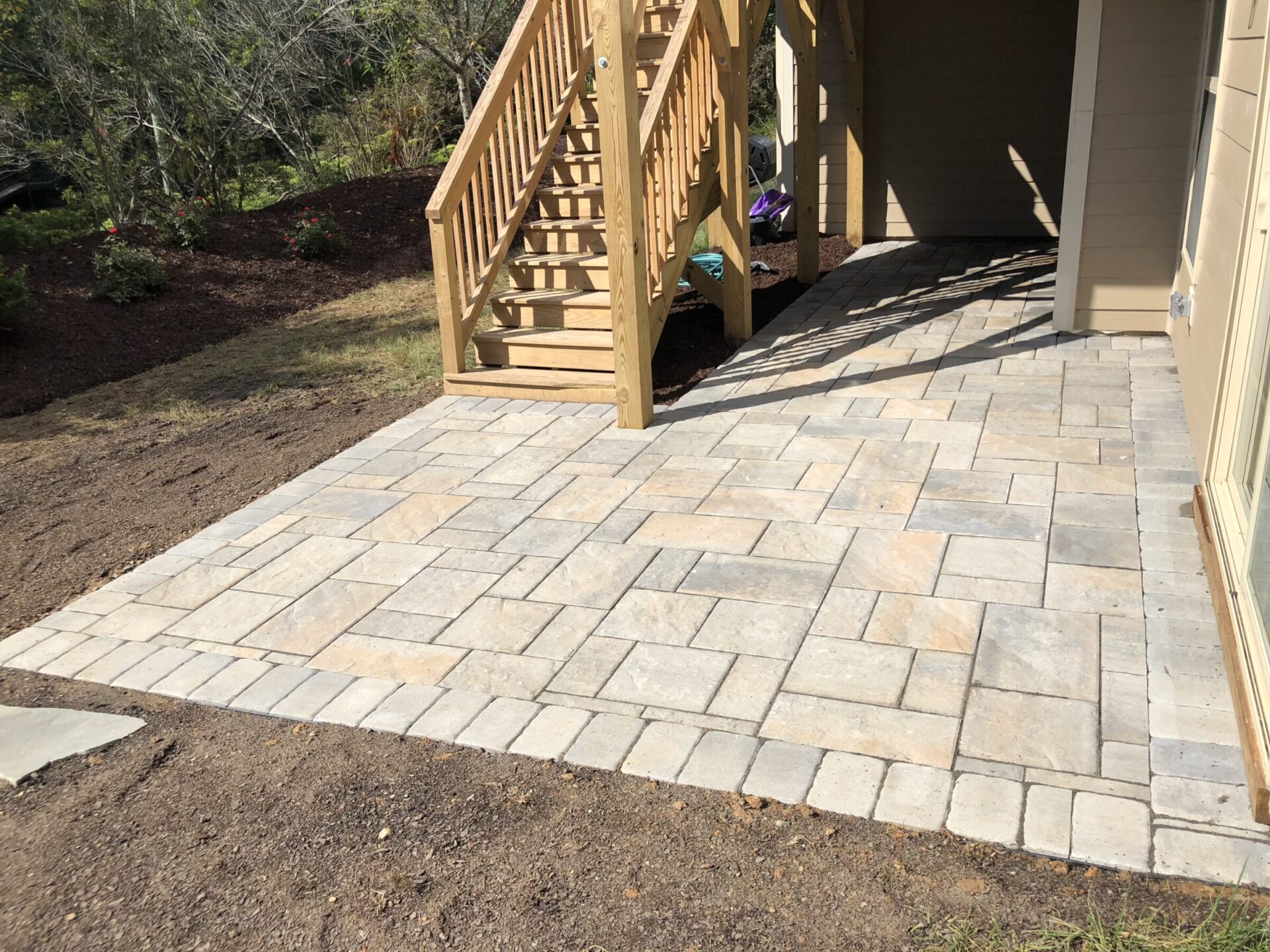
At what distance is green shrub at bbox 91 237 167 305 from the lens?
26.6 feet

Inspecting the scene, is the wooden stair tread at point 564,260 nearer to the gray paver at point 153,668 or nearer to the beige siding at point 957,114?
the gray paver at point 153,668

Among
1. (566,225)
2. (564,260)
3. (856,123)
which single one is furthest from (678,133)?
(856,123)

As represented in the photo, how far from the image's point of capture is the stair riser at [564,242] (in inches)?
262

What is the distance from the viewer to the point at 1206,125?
5.35 m

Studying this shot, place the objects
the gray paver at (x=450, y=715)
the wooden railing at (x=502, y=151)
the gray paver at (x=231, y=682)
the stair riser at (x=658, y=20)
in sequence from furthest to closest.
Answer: the stair riser at (x=658, y=20) < the wooden railing at (x=502, y=151) < the gray paver at (x=231, y=682) < the gray paver at (x=450, y=715)

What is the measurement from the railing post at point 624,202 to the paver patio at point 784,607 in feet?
0.94

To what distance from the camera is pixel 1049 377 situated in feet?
18.6

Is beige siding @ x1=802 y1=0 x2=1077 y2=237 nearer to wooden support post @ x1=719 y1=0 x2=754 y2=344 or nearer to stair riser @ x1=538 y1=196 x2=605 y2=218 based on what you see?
wooden support post @ x1=719 y1=0 x2=754 y2=344

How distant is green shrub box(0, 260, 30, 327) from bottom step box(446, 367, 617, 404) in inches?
125

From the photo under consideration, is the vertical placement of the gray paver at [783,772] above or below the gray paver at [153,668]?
above

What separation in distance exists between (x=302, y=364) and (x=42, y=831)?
4843 mm

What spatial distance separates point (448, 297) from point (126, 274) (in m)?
3.68

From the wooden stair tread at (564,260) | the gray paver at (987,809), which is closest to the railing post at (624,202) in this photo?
the wooden stair tread at (564,260)

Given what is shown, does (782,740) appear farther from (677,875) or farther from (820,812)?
(677,875)
